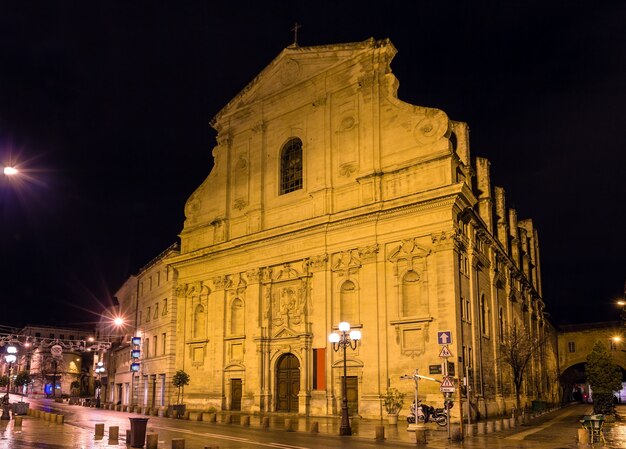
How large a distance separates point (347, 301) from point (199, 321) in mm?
15228

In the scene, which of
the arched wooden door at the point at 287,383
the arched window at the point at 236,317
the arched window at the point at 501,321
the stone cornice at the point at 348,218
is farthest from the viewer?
the arched window at the point at 236,317

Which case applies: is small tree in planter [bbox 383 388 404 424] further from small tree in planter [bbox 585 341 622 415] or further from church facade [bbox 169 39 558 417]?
small tree in planter [bbox 585 341 622 415]

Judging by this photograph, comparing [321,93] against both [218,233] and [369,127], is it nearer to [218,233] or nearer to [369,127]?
[369,127]

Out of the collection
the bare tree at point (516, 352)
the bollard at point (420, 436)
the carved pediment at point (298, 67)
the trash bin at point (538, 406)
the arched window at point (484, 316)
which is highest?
the carved pediment at point (298, 67)

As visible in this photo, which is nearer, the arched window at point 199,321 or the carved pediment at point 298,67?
the carved pediment at point 298,67

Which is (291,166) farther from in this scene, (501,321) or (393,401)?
(501,321)

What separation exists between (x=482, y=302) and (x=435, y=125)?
12146 mm

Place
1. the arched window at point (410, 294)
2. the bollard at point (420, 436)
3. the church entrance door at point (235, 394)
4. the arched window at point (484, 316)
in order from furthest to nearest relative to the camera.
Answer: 1. the church entrance door at point (235, 394)
2. the arched window at point (484, 316)
3. the arched window at point (410, 294)
4. the bollard at point (420, 436)

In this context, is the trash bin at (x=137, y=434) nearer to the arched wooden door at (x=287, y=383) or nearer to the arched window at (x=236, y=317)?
the arched wooden door at (x=287, y=383)

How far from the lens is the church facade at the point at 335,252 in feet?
116

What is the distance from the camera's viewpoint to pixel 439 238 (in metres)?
34.8

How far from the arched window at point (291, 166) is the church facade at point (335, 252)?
104mm

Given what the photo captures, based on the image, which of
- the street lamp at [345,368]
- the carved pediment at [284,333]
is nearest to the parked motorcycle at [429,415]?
the street lamp at [345,368]

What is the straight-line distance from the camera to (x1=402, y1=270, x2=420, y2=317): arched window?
117 ft
